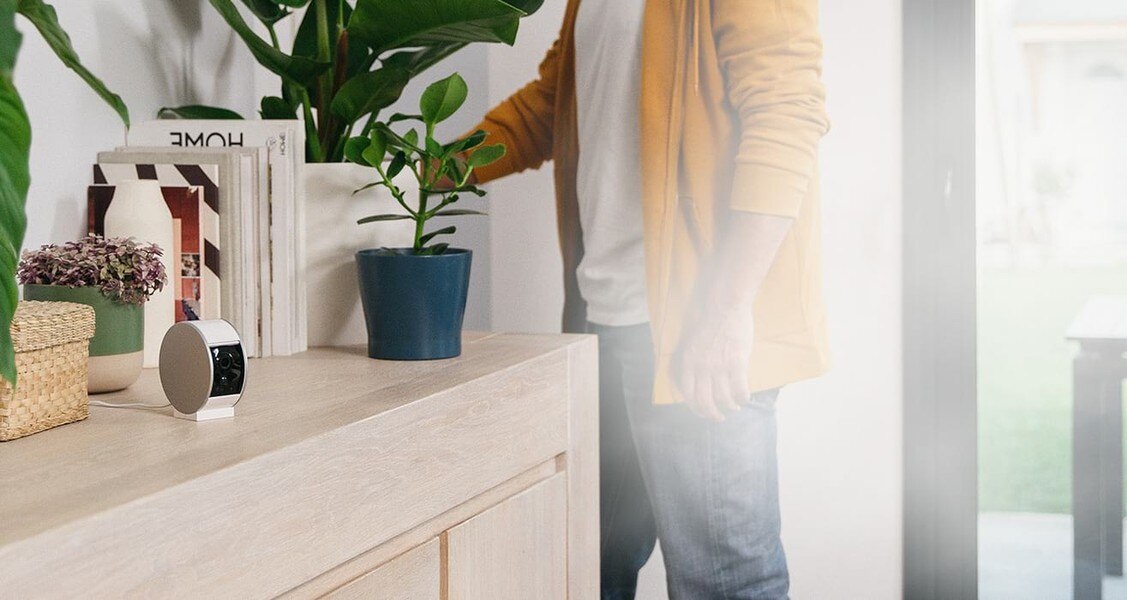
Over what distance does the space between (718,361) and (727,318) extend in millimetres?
63

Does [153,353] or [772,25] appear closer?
[153,353]

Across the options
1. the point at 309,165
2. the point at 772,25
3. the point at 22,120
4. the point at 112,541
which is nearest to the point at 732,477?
the point at 772,25

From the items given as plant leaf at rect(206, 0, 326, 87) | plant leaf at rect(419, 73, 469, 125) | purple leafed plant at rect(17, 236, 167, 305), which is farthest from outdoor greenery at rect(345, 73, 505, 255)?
purple leafed plant at rect(17, 236, 167, 305)

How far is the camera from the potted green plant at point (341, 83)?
0.98 metres

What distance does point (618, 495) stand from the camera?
1.75 m

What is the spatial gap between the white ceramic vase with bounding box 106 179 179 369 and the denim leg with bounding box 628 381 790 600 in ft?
2.41

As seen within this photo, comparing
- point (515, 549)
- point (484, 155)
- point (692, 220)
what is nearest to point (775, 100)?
point (692, 220)

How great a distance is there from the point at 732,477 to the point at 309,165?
0.72 metres

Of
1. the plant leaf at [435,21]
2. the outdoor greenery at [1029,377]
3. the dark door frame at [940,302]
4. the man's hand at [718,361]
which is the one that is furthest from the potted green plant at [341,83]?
the outdoor greenery at [1029,377]

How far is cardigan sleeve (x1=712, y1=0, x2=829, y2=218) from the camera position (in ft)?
4.27

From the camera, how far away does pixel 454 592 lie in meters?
0.89

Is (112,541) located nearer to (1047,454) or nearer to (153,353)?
(153,353)

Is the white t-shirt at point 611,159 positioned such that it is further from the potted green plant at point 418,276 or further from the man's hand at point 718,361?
the potted green plant at point 418,276

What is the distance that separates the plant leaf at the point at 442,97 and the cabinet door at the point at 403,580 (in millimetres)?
423
